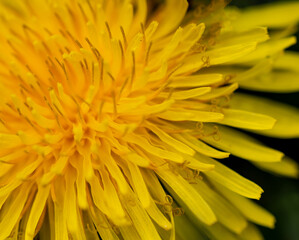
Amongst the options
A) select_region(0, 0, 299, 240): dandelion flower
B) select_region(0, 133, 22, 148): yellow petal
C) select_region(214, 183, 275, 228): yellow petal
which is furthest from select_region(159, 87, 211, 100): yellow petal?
select_region(0, 133, 22, 148): yellow petal

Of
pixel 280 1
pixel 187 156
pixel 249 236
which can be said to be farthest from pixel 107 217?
pixel 280 1

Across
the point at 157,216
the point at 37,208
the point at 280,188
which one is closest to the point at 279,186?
the point at 280,188

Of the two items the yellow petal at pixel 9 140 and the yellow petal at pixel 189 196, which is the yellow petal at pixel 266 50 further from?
the yellow petal at pixel 9 140

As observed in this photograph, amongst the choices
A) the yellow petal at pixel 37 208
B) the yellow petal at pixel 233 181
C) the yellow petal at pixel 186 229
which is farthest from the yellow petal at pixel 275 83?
the yellow petal at pixel 37 208

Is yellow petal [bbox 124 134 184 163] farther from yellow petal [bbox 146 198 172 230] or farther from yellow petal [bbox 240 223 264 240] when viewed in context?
yellow petal [bbox 240 223 264 240]

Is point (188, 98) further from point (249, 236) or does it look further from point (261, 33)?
point (249, 236)

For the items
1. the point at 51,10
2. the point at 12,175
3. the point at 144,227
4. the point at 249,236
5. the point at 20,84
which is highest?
the point at 51,10
